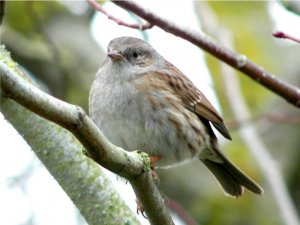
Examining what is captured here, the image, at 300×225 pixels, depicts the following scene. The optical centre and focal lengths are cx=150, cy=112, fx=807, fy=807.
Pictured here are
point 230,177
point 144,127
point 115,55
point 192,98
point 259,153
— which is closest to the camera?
point 144,127

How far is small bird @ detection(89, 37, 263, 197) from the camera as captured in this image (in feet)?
15.6

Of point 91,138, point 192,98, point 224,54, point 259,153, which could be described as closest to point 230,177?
point 259,153

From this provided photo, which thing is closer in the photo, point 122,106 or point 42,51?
point 122,106

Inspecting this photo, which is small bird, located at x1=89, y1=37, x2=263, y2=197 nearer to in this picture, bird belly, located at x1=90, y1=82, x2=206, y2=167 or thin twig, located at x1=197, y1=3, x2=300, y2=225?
bird belly, located at x1=90, y1=82, x2=206, y2=167

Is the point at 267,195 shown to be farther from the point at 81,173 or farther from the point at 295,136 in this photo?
the point at 81,173

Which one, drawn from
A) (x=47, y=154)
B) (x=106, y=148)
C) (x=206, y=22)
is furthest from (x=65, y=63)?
(x=106, y=148)

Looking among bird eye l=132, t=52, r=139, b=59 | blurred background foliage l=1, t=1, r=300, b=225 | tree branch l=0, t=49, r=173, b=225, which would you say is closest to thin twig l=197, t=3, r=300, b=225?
blurred background foliage l=1, t=1, r=300, b=225

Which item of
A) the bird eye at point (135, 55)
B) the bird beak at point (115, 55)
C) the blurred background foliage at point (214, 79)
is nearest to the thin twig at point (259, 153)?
the blurred background foliage at point (214, 79)

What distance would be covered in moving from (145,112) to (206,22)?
63.3 inches

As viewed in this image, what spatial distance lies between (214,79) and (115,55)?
83.8 inches

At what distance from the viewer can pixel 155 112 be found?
4.86m

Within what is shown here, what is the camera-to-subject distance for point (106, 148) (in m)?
2.93

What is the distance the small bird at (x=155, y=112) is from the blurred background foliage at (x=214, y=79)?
0.74m

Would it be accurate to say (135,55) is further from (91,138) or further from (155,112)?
(91,138)
